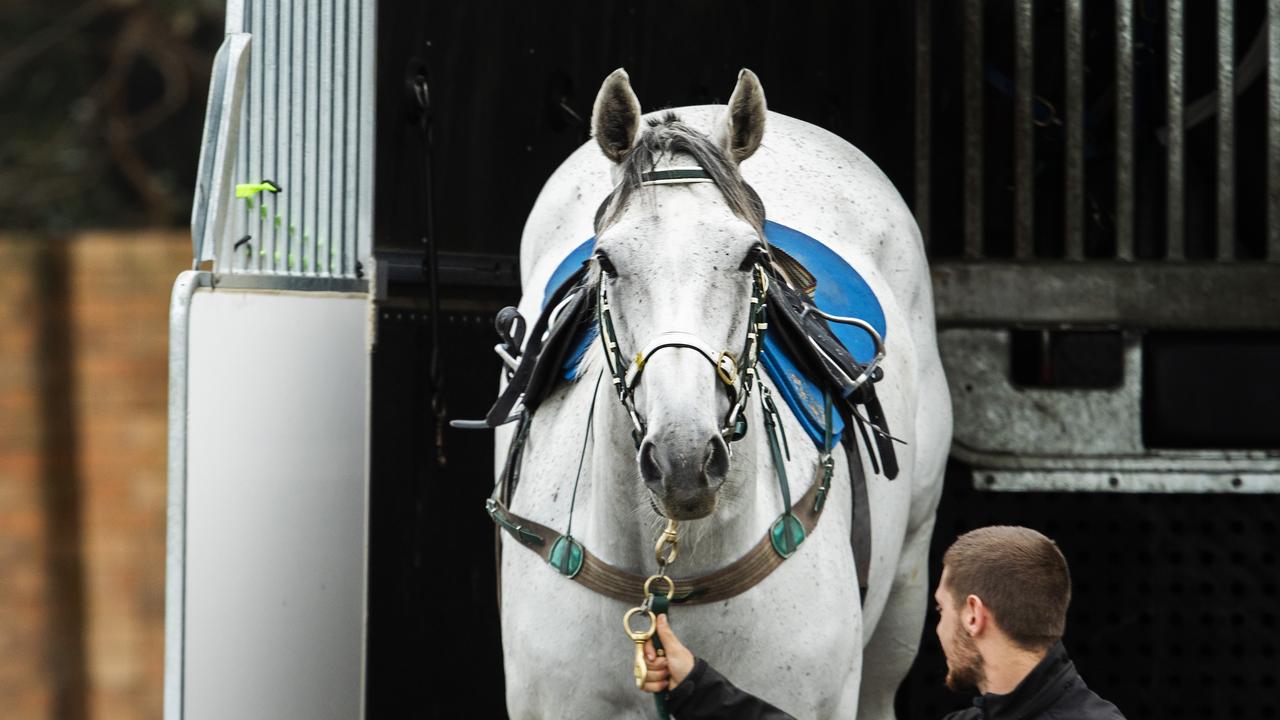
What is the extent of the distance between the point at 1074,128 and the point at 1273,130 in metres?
0.60

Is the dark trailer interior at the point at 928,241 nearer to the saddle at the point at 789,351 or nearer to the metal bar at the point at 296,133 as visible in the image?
the metal bar at the point at 296,133

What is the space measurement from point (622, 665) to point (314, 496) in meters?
1.30

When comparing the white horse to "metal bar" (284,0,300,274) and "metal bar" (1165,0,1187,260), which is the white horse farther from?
"metal bar" (1165,0,1187,260)

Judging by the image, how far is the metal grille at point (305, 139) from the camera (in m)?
4.03

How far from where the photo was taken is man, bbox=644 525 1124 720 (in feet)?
7.88

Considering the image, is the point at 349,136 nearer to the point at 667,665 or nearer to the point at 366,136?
the point at 366,136

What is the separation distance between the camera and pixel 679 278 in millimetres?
2705

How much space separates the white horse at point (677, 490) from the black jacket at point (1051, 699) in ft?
1.79

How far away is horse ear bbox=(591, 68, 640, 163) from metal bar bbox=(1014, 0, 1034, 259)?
2.62m

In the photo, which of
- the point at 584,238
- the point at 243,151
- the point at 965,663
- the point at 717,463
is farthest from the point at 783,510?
the point at 243,151

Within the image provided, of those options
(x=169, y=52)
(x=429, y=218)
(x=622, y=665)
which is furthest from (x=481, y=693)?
(x=169, y=52)

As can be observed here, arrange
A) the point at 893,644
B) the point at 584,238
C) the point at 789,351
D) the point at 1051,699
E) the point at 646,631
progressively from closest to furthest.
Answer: the point at 1051,699 → the point at 646,631 → the point at 789,351 → the point at 584,238 → the point at 893,644

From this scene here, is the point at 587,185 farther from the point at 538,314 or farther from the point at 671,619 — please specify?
the point at 671,619

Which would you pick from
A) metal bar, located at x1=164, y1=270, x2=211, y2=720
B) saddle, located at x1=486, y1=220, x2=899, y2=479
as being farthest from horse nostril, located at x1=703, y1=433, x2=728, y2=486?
metal bar, located at x1=164, y1=270, x2=211, y2=720
